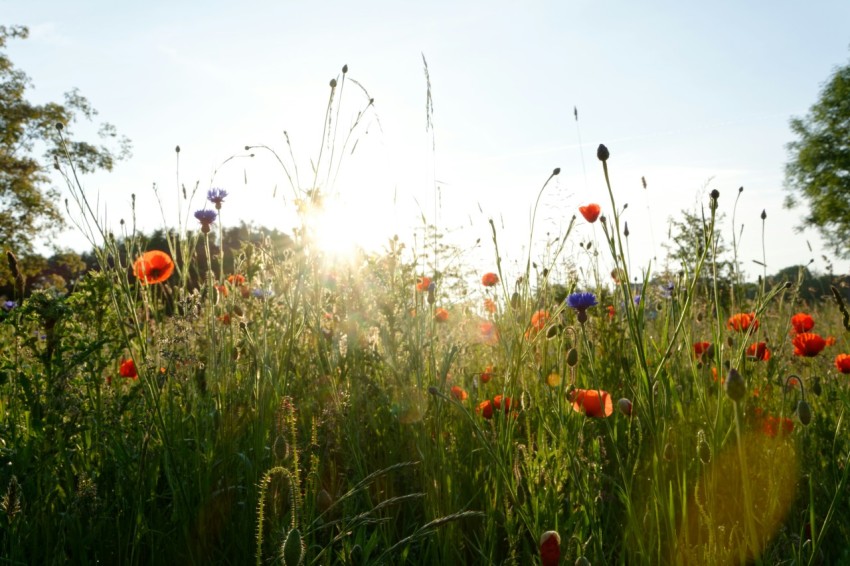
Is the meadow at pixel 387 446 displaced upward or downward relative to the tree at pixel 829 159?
downward

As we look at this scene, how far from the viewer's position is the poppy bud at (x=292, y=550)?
2.84 feet

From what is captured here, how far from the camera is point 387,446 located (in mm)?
1994

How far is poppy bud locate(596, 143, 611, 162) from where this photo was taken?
98 cm

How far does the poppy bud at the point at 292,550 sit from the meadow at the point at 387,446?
0.73 ft

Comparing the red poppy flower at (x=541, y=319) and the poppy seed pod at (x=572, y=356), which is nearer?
the poppy seed pod at (x=572, y=356)

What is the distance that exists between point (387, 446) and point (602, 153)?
4.09 feet

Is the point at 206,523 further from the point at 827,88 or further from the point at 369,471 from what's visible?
the point at 827,88

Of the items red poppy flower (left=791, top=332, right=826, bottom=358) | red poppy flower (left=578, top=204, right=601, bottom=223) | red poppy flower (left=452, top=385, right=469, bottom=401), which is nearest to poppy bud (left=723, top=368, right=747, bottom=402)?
red poppy flower (left=452, top=385, right=469, bottom=401)

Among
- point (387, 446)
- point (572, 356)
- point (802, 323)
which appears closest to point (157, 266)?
point (387, 446)

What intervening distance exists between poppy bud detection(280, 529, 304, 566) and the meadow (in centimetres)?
22

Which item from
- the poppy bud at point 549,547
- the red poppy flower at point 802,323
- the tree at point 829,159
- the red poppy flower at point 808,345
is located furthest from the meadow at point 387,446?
the tree at point 829,159

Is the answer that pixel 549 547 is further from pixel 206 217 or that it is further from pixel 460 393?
pixel 206 217

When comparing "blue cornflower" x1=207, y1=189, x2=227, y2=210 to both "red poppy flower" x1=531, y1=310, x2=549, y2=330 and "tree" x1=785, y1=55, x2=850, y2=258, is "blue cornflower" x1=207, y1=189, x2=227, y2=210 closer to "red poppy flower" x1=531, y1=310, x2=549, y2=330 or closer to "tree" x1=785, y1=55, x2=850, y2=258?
"red poppy flower" x1=531, y1=310, x2=549, y2=330

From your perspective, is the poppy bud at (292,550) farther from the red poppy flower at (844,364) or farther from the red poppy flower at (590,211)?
the red poppy flower at (844,364)
